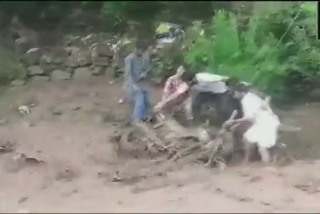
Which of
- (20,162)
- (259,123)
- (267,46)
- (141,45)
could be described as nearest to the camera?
(20,162)

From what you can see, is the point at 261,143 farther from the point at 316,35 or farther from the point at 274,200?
the point at 316,35

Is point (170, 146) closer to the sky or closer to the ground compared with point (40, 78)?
closer to the ground

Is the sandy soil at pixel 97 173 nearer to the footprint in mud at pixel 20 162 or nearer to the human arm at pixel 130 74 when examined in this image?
the footprint in mud at pixel 20 162

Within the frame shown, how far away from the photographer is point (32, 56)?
6.68 metres

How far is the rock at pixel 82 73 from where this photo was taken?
6.62 metres

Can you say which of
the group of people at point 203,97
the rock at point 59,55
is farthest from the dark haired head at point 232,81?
the rock at point 59,55

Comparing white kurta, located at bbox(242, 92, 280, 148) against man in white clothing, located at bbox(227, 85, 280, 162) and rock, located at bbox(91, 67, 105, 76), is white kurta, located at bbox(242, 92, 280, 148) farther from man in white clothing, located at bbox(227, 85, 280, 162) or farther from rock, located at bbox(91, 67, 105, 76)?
rock, located at bbox(91, 67, 105, 76)

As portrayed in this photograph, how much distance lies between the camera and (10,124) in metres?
5.67

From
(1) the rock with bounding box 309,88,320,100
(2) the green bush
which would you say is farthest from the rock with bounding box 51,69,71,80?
(1) the rock with bounding box 309,88,320,100

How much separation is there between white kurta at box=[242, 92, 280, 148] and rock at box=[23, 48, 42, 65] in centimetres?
263

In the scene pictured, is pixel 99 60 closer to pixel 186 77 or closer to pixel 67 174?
pixel 186 77

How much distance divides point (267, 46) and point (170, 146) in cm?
182

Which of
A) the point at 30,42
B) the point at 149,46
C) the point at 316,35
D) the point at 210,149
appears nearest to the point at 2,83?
the point at 30,42

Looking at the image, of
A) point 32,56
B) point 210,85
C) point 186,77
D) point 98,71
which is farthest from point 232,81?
point 32,56
